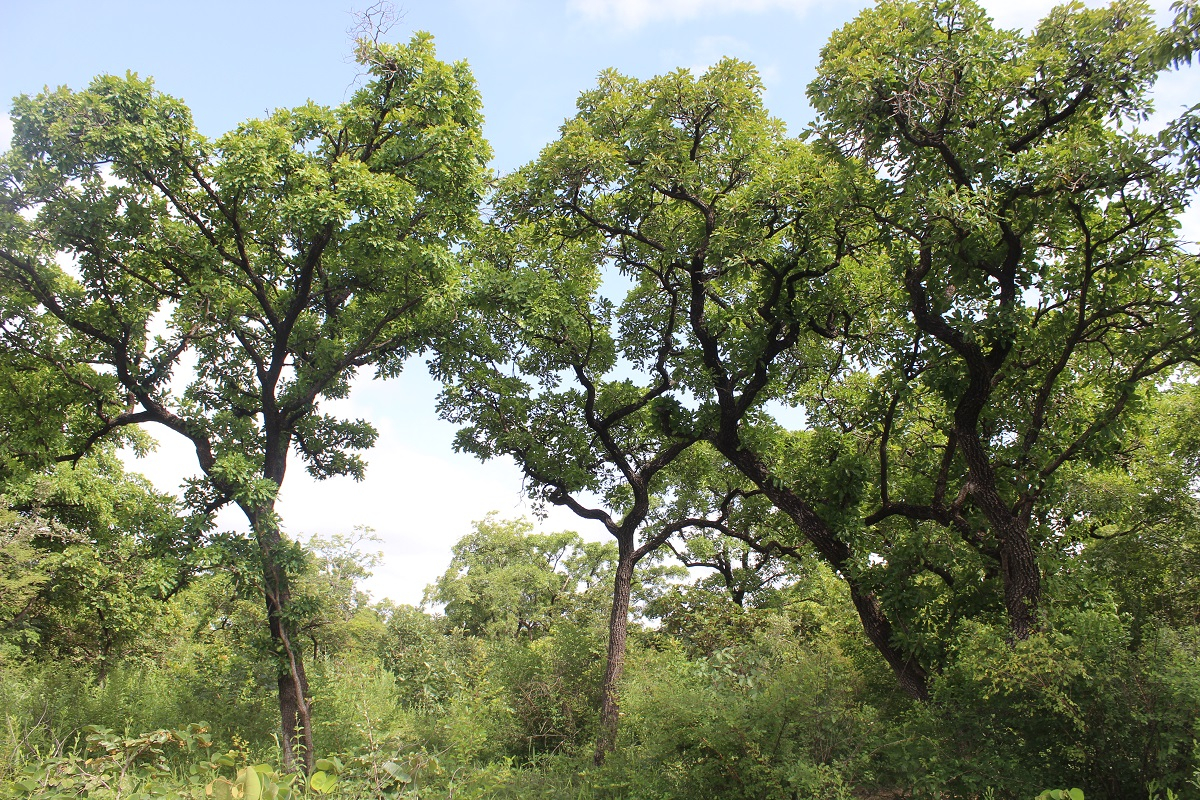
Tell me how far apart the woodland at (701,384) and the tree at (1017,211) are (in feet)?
0.18

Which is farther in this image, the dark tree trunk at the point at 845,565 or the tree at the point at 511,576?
the tree at the point at 511,576

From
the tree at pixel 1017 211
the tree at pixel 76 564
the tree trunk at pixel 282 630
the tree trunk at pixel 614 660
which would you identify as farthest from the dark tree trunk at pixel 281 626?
the tree at pixel 1017 211

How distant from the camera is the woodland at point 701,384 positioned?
6.87 meters

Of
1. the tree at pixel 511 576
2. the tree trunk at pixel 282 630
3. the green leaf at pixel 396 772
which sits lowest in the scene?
the green leaf at pixel 396 772

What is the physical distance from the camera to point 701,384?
11.3m

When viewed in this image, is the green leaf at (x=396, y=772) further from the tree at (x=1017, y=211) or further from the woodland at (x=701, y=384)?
the tree at (x=1017, y=211)

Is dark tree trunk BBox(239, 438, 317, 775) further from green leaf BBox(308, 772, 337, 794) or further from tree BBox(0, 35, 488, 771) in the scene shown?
green leaf BBox(308, 772, 337, 794)

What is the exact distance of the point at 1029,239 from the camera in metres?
8.20

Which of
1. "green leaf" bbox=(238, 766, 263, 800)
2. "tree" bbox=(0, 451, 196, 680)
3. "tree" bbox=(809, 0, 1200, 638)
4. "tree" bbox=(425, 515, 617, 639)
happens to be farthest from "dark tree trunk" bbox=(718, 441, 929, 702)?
"tree" bbox=(425, 515, 617, 639)

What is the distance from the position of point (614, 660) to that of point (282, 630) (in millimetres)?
4792

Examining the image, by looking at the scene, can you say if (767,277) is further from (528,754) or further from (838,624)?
(528,754)

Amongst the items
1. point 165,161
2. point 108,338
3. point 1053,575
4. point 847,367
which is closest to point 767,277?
point 847,367

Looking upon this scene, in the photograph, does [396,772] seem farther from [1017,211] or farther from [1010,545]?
[1017,211]

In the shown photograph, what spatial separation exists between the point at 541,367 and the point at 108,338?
625cm
